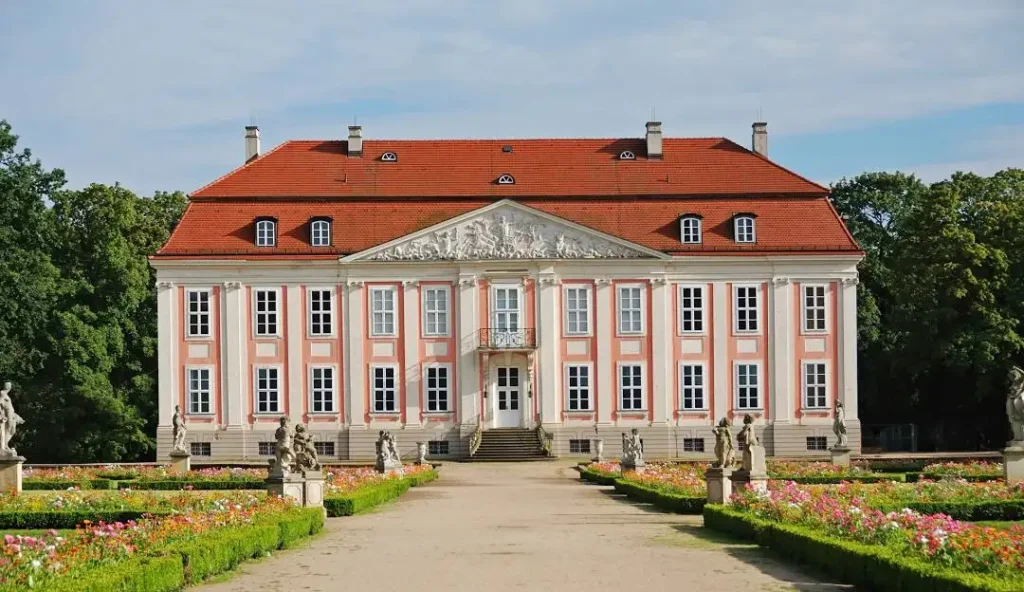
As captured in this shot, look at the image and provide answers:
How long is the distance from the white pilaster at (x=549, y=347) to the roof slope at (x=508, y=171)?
365cm

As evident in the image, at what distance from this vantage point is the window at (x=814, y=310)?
54969 mm

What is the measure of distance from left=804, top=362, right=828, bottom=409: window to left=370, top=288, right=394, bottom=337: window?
1528 cm

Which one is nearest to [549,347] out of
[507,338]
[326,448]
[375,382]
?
[507,338]

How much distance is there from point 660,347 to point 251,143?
18110mm

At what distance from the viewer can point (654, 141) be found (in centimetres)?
5784

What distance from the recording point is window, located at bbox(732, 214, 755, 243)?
Result: 180 feet

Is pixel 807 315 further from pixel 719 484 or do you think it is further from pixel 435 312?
pixel 719 484

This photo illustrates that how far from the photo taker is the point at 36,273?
52406 mm

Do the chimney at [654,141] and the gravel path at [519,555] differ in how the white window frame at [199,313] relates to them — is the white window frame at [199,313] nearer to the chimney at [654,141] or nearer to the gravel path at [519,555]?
the chimney at [654,141]

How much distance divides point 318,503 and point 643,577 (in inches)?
400

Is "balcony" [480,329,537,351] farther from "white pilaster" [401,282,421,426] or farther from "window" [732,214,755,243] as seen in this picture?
"window" [732,214,755,243]

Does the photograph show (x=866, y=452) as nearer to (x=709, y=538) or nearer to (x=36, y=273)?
(x=36, y=273)

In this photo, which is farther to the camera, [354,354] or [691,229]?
[691,229]

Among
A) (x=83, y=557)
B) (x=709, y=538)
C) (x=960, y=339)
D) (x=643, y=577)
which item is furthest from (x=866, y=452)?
(x=83, y=557)
